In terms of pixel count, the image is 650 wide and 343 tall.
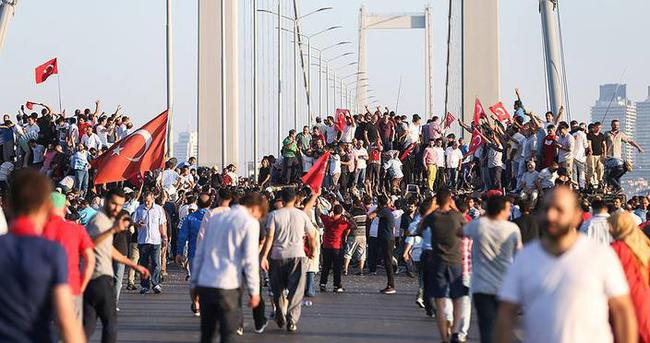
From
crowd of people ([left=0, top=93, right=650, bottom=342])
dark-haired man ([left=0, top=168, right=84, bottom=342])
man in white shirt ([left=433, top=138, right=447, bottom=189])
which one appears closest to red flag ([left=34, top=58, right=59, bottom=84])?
crowd of people ([left=0, top=93, right=650, bottom=342])

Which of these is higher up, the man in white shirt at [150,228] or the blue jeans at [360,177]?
the blue jeans at [360,177]

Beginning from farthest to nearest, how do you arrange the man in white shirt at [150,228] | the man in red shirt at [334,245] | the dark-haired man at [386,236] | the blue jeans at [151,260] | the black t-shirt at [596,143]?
the black t-shirt at [596,143], the man in red shirt at [334,245], the dark-haired man at [386,236], the blue jeans at [151,260], the man in white shirt at [150,228]

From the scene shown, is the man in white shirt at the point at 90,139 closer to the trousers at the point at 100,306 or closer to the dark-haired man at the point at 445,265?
the dark-haired man at the point at 445,265

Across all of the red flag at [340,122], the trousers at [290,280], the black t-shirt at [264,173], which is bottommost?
the trousers at [290,280]

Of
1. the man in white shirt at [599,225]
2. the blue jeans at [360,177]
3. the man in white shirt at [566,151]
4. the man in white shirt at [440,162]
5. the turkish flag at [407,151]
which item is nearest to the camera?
the man in white shirt at [599,225]

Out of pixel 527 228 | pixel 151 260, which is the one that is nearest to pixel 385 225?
pixel 151 260

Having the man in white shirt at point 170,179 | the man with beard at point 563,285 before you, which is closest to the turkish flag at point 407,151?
the man in white shirt at point 170,179

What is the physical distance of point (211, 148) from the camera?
53.8 metres

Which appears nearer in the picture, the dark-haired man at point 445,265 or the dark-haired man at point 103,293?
the dark-haired man at point 103,293

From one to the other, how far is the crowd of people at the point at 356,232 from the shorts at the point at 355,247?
4 centimetres

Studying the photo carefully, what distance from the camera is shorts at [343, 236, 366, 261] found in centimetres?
2677

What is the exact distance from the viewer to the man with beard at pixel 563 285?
6.41 meters

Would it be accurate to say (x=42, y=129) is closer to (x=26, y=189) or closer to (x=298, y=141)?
(x=298, y=141)

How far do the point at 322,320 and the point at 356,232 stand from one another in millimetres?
9275
